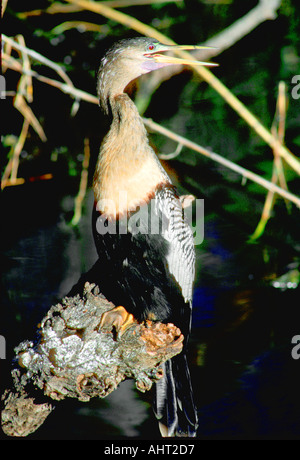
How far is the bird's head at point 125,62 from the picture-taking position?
4.43ft

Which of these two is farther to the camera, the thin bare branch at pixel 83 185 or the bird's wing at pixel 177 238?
the thin bare branch at pixel 83 185

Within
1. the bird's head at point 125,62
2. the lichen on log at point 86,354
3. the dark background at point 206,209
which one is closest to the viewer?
the lichen on log at point 86,354

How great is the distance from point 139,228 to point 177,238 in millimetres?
149

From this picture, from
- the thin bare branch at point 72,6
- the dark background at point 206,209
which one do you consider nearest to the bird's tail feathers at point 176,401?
the dark background at point 206,209

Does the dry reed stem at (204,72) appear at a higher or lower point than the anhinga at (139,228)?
higher

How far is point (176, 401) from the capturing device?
4.81 ft

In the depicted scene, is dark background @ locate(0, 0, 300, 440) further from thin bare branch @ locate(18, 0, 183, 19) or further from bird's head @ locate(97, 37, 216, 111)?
bird's head @ locate(97, 37, 216, 111)

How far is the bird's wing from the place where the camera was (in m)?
1.37

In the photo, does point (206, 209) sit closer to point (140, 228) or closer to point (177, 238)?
point (177, 238)

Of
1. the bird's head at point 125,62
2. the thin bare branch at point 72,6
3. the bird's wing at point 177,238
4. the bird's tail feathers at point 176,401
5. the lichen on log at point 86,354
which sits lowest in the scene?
the bird's tail feathers at point 176,401

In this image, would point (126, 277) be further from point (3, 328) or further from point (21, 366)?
point (3, 328)

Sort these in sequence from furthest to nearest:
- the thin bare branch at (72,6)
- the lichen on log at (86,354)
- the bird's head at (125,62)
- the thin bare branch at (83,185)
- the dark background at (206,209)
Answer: the thin bare branch at (83,185) → the thin bare branch at (72,6) → the dark background at (206,209) → the bird's head at (125,62) → the lichen on log at (86,354)

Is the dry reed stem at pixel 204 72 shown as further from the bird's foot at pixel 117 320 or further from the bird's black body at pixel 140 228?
the bird's foot at pixel 117 320

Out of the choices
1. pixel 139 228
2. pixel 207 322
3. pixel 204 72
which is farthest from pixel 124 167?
pixel 207 322
